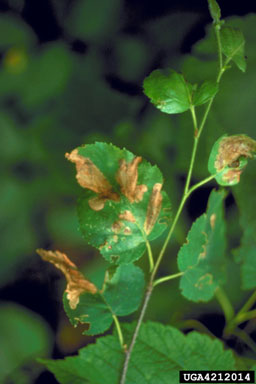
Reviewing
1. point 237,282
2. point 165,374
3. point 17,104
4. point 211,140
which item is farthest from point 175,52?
point 165,374

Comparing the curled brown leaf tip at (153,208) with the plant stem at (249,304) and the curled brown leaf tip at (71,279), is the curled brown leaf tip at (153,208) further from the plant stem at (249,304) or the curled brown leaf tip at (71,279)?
the plant stem at (249,304)

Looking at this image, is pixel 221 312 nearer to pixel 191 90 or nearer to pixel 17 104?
pixel 191 90

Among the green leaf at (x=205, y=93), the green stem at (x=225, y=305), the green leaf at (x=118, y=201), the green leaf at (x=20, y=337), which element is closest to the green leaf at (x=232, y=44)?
the green leaf at (x=205, y=93)

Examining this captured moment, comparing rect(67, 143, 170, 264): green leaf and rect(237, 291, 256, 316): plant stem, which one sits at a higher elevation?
rect(67, 143, 170, 264): green leaf

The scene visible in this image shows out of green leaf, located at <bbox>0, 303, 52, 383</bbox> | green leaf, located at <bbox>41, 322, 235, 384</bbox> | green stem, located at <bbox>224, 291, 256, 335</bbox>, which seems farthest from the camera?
green leaf, located at <bbox>0, 303, 52, 383</bbox>

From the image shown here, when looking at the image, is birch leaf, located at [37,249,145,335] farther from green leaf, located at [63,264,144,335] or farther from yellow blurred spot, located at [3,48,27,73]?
yellow blurred spot, located at [3,48,27,73]

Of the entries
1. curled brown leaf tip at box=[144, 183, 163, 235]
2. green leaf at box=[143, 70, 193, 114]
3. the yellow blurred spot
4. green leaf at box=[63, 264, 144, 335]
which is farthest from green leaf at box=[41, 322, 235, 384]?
the yellow blurred spot

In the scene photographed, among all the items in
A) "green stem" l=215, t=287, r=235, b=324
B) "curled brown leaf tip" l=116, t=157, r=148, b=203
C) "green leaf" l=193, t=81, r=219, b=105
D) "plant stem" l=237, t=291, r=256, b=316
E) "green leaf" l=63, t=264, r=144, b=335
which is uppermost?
"green leaf" l=193, t=81, r=219, b=105
